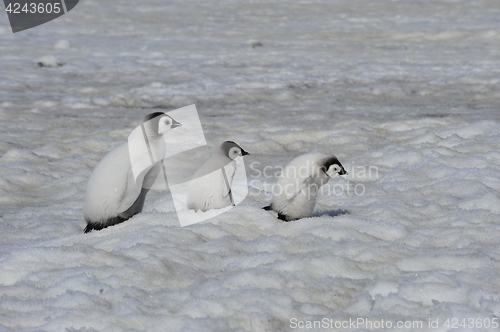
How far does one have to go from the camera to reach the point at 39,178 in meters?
5.50

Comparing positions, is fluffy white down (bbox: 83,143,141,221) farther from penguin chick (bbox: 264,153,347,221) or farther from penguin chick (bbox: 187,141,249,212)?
penguin chick (bbox: 264,153,347,221)

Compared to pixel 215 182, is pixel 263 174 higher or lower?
lower

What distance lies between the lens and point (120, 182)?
11.9 ft

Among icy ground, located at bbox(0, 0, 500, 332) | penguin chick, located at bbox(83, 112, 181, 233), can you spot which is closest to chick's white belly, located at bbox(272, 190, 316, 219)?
icy ground, located at bbox(0, 0, 500, 332)

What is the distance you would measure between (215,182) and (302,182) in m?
0.66

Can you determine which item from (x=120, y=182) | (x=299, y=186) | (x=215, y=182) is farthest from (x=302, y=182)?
(x=120, y=182)

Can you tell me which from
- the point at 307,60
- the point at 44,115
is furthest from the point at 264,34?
the point at 44,115

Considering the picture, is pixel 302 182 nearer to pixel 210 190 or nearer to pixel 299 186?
pixel 299 186

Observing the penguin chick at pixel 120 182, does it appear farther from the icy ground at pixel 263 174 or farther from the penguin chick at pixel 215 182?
the penguin chick at pixel 215 182

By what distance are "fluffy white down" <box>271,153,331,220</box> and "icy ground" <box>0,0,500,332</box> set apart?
13cm

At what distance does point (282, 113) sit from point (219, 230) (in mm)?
4491

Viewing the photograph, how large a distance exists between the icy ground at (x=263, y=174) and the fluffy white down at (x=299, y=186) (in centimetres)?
13

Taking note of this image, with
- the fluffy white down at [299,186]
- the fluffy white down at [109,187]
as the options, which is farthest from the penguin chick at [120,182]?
the fluffy white down at [299,186]

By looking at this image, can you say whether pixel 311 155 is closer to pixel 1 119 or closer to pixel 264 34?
pixel 1 119
